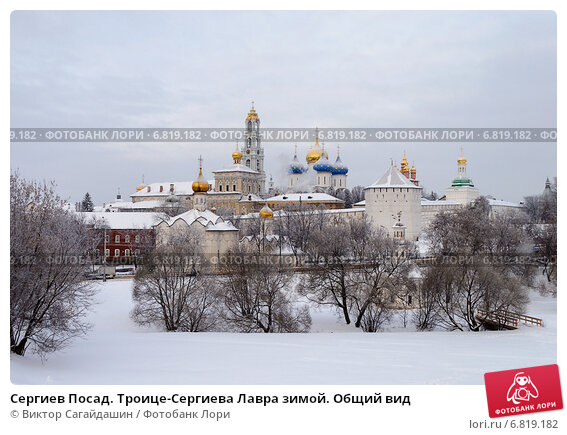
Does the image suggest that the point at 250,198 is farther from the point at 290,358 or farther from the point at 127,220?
the point at 290,358

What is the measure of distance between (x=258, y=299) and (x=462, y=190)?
2150 inches

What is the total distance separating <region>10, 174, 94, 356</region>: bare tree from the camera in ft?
35.8

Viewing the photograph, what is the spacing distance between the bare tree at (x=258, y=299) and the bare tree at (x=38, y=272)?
729 centimetres

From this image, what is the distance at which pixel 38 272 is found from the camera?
11586 millimetres

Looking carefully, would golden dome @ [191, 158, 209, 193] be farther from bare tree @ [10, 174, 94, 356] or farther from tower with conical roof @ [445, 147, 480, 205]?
tower with conical roof @ [445, 147, 480, 205]

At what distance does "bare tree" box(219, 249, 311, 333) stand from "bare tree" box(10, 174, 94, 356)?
7.29m

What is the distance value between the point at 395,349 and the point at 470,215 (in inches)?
811

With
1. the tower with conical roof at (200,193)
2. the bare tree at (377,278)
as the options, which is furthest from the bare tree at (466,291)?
the tower with conical roof at (200,193)

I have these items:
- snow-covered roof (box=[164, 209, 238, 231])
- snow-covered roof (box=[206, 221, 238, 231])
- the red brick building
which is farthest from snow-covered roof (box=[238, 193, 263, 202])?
snow-covered roof (box=[206, 221, 238, 231])

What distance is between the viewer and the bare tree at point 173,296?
19469 mm

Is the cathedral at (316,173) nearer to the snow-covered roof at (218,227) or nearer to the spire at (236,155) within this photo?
the spire at (236,155)
